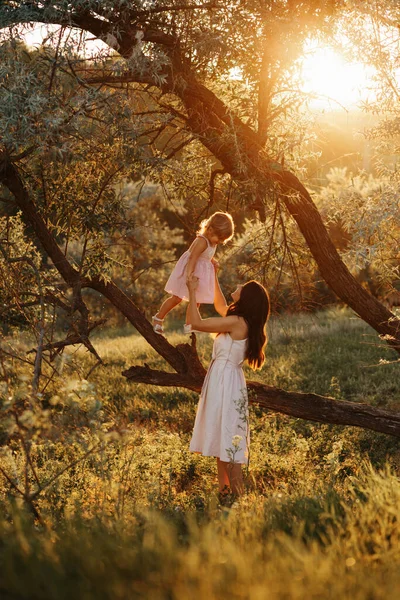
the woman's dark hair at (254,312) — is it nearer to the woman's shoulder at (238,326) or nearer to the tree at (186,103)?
the woman's shoulder at (238,326)

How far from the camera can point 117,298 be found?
760 cm

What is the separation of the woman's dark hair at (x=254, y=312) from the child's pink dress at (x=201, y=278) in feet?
2.95

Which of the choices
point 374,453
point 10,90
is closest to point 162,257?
point 374,453

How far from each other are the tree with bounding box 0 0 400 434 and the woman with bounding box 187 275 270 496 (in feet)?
3.76

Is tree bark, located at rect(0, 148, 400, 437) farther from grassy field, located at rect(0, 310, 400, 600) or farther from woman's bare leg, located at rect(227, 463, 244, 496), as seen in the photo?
woman's bare leg, located at rect(227, 463, 244, 496)

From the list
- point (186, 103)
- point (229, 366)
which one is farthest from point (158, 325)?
point (186, 103)

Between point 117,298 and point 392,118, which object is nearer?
point 117,298

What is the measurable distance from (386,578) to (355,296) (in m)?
5.00

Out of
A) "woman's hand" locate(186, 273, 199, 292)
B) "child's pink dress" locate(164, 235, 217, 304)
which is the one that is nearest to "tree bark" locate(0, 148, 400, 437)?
"child's pink dress" locate(164, 235, 217, 304)

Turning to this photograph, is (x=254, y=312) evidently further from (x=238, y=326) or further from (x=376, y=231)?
(x=376, y=231)

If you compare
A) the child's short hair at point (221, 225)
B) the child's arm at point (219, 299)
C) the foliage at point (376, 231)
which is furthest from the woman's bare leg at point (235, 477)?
the foliage at point (376, 231)

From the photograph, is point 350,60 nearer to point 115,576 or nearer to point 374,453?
point 374,453

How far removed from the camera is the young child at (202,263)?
6922 mm

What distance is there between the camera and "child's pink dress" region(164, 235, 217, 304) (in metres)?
7.07
